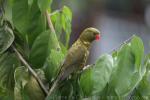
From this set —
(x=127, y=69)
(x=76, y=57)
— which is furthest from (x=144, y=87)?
(x=76, y=57)

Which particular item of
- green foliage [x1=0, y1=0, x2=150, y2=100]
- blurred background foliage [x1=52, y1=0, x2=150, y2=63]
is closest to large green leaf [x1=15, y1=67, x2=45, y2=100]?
green foliage [x1=0, y1=0, x2=150, y2=100]

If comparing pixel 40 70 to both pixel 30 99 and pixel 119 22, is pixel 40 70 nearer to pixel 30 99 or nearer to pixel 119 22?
pixel 30 99

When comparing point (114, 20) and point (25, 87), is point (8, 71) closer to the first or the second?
point (25, 87)

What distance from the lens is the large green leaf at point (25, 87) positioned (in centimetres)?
158

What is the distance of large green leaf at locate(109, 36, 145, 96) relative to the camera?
58.2 inches

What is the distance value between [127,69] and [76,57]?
16 centimetres

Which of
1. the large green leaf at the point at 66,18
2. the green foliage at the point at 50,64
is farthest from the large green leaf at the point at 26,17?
the large green leaf at the point at 66,18

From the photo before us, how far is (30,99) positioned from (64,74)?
11cm

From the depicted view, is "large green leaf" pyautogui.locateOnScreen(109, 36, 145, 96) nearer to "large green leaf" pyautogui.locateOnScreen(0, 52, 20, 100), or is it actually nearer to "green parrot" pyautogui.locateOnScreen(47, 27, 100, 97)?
"green parrot" pyautogui.locateOnScreen(47, 27, 100, 97)

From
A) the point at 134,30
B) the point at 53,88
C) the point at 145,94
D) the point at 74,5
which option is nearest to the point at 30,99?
the point at 53,88

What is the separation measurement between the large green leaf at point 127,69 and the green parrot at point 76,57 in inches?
4.9

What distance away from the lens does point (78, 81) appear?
61.9 inches

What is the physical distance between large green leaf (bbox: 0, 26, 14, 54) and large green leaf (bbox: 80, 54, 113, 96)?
244mm

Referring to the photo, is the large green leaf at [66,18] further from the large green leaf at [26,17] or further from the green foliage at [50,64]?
the large green leaf at [26,17]
